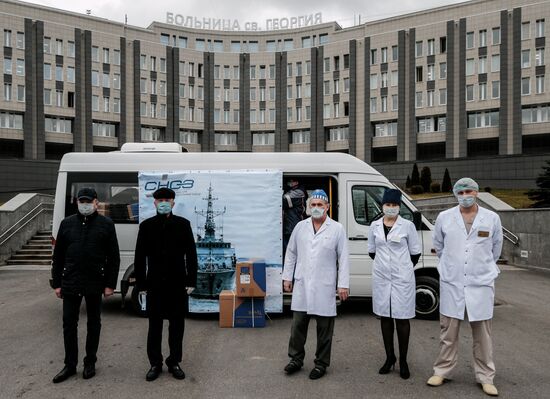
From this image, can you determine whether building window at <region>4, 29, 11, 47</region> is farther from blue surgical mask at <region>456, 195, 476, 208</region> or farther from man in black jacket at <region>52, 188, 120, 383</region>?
blue surgical mask at <region>456, 195, 476, 208</region>

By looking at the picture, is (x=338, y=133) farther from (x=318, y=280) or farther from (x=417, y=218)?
(x=318, y=280)

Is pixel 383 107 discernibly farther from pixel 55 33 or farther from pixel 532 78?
pixel 55 33

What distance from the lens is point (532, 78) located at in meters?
48.8

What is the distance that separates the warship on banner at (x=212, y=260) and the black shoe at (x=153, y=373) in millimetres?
2988

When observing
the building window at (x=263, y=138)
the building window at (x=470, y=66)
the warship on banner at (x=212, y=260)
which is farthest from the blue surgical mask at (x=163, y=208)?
the building window at (x=263, y=138)

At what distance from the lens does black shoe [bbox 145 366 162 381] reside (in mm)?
5328

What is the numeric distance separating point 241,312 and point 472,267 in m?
4.00

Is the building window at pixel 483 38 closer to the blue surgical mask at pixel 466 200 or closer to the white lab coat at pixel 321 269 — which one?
the blue surgical mask at pixel 466 200

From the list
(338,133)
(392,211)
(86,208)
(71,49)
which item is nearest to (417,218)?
(392,211)

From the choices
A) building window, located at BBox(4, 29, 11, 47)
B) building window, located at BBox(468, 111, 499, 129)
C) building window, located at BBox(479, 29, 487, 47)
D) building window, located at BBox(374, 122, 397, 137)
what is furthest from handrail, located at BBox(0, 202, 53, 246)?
building window, located at BBox(479, 29, 487, 47)

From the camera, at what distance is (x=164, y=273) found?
5.41 metres

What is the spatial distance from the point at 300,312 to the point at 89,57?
5595 centimetres

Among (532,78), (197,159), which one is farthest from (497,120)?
(197,159)

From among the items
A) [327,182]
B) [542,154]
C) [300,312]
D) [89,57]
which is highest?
[89,57]
